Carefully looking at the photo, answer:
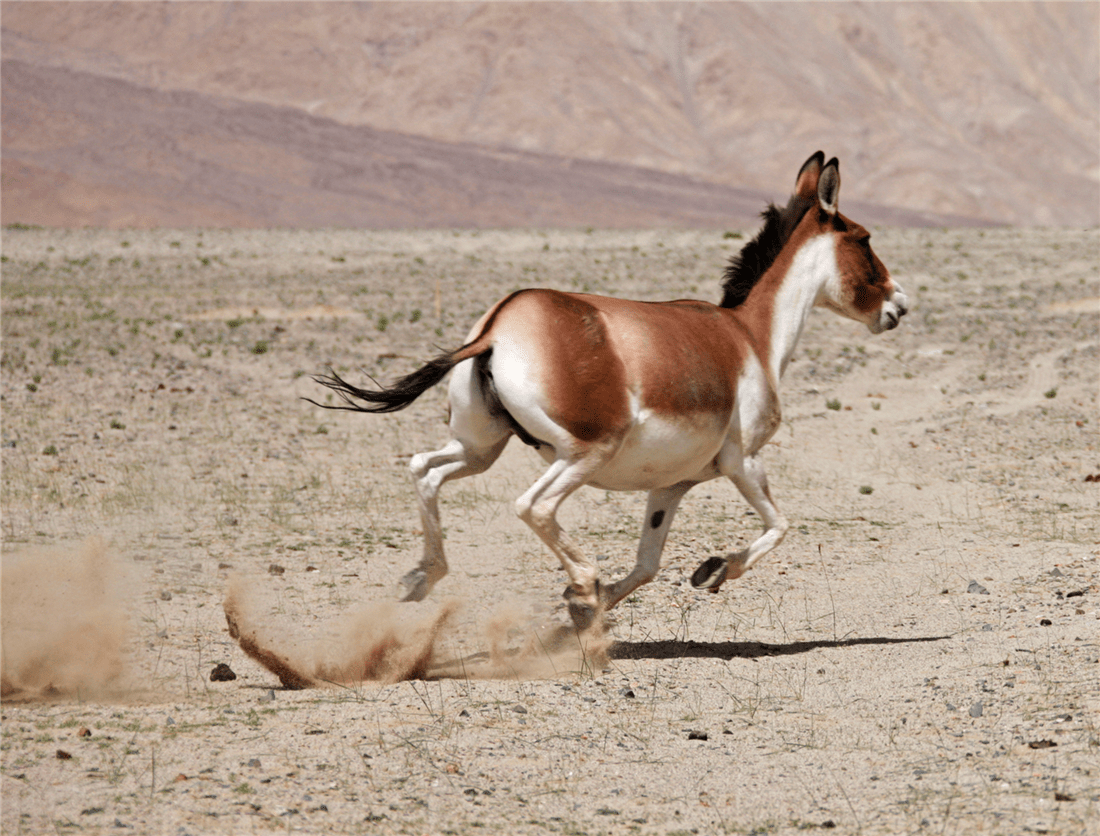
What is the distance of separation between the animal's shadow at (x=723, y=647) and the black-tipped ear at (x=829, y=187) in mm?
3053

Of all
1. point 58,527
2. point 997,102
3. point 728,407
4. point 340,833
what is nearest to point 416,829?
point 340,833

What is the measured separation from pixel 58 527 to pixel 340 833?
699 cm

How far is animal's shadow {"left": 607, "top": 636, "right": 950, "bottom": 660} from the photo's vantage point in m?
8.15

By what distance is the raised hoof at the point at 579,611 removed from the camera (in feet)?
25.3

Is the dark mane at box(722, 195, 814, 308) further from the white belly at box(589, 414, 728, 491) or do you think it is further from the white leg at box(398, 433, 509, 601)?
the white leg at box(398, 433, 509, 601)

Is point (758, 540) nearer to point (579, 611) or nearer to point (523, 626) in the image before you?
point (579, 611)

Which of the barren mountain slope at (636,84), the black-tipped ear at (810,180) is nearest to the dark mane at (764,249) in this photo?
the black-tipped ear at (810,180)

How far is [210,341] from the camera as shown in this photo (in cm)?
2378

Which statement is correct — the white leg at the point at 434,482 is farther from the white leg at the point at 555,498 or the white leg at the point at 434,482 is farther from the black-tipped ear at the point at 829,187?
the black-tipped ear at the point at 829,187

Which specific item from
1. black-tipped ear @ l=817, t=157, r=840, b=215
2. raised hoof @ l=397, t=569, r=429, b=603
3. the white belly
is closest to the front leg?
the white belly

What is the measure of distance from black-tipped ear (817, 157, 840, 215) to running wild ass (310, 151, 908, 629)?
0.01 metres

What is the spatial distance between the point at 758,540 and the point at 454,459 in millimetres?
2066

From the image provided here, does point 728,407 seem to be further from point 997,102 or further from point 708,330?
point 997,102

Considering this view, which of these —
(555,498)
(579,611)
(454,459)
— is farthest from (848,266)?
(454,459)
